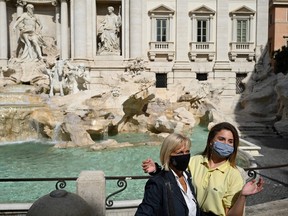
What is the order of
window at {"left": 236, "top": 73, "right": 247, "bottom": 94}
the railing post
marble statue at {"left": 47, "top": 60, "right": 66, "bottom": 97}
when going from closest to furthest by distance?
the railing post, marble statue at {"left": 47, "top": 60, "right": 66, "bottom": 97}, window at {"left": 236, "top": 73, "right": 247, "bottom": 94}

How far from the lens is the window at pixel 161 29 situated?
69.2 feet

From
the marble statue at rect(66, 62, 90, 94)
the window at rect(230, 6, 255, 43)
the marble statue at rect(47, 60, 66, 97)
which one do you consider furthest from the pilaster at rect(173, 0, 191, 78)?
the marble statue at rect(47, 60, 66, 97)

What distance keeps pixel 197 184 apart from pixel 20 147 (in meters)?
8.80

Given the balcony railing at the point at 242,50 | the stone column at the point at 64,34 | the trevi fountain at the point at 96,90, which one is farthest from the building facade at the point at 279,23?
the stone column at the point at 64,34

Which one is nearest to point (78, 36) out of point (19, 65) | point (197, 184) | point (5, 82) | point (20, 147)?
point (19, 65)

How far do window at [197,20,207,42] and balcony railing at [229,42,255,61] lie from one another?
1.87m

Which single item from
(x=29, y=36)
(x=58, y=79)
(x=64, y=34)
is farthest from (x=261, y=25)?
(x=29, y=36)

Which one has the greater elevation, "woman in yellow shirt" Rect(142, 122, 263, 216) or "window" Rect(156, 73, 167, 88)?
"window" Rect(156, 73, 167, 88)

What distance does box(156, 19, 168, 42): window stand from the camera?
69.2 ft

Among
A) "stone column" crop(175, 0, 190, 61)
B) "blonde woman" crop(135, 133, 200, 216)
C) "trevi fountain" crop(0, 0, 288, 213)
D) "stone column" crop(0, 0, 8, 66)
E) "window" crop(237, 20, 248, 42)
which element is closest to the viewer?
"blonde woman" crop(135, 133, 200, 216)

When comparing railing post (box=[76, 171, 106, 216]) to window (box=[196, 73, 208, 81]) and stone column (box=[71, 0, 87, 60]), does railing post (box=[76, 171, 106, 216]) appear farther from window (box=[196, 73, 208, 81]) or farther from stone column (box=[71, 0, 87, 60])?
window (box=[196, 73, 208, 81])

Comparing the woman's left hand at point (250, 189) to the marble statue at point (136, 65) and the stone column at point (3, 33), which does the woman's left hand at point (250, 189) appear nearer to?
the marble statue at point (136, 65)

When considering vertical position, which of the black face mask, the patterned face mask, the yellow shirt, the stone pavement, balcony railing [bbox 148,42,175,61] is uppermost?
balcony railing [bbox 148,42,175,61]

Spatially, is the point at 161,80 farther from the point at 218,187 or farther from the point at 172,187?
the point at 172,187
